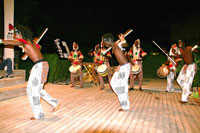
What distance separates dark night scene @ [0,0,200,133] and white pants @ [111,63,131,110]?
0.09 feet

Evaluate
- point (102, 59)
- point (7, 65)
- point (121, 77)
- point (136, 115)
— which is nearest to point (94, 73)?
point (102, 59)

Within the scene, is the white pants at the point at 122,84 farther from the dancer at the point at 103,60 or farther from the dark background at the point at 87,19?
the dark background at the point at 87,19

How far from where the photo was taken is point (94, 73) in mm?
9289

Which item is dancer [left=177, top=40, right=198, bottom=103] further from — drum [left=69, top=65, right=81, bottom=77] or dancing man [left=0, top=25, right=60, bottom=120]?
drum [left=69, top=65, right=81, bottom=77]

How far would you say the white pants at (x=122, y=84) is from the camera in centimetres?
424

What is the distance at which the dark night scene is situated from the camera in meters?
3.53

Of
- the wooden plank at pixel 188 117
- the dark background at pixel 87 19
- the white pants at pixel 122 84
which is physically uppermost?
the dark background at pixel 87 19

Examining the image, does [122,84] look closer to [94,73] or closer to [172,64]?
[172,64]

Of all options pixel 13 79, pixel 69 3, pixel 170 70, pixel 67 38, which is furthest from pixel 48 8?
pixel 170 70

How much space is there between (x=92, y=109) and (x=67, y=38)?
1175 cm

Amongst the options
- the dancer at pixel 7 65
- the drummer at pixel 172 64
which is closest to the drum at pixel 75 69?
the dancer at pixel 7 65

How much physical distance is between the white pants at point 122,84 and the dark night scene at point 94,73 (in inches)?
1.1

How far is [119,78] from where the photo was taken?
14.1ft

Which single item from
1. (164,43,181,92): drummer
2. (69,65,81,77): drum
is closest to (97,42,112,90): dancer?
(69,65,81,77): drum
